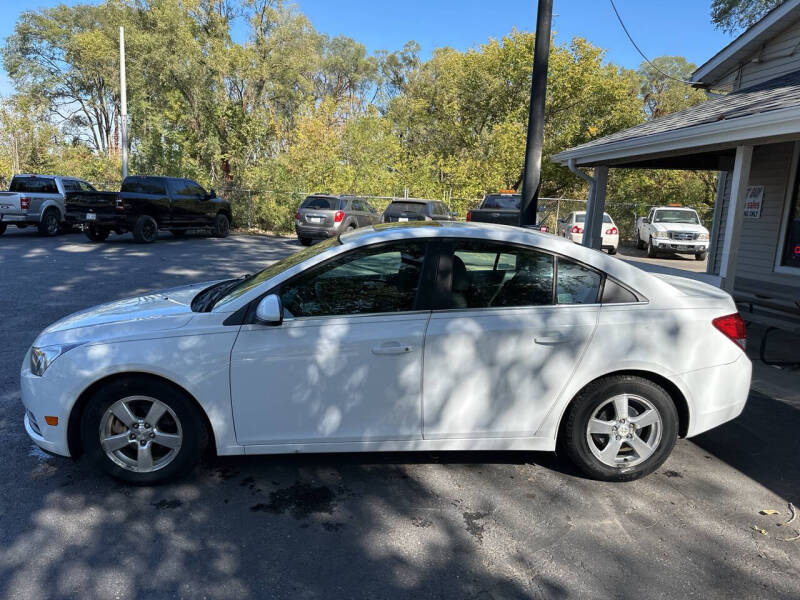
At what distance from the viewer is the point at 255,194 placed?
76.5 ft

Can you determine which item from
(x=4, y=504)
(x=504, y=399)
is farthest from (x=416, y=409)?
(x=4, y=504)

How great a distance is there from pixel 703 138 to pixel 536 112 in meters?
2.20

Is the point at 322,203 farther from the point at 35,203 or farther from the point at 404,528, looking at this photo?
the point at 404,528

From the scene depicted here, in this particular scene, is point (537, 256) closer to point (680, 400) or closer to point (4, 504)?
point (680, 400)

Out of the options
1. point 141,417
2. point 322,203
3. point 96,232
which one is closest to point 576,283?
point 141,417

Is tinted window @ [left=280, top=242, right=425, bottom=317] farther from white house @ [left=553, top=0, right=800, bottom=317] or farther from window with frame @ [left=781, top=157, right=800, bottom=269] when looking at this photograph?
window with frame @ [left=781, top=157, right=800, bottom=269]

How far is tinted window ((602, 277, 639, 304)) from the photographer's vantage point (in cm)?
338

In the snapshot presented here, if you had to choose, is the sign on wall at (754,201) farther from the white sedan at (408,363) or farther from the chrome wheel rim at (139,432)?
the chrome wheel rim at (139,432)

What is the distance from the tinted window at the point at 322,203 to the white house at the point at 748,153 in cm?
831

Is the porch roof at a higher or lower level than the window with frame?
higher

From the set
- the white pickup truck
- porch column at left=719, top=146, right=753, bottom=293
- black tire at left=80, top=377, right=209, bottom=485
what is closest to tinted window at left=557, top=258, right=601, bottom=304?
black tire at left=80, top=377, right=209, bottom=485

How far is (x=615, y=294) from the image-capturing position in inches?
134

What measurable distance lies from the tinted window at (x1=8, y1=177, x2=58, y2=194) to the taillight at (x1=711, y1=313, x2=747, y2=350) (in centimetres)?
1949

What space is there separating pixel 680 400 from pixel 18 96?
4851cm
